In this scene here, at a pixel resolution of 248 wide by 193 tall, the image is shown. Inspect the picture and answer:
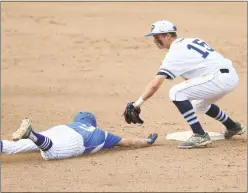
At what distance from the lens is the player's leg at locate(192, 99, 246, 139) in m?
8.87

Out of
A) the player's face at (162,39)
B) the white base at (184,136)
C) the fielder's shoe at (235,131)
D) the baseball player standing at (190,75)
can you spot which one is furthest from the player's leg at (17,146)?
the fielder's shoe at (235,131)

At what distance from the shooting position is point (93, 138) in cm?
820

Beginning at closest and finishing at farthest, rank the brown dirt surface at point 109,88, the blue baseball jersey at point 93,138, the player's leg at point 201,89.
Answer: the brown dirt surface at point 109,88 < the blue baseball jersey at point 93,138 < the player's leg at point 201,89

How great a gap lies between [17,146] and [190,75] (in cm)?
221

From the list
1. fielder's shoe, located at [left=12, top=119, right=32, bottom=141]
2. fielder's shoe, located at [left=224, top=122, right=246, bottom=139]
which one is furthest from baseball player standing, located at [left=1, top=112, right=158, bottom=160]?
fielder's shoe, located at [left=224, top=122, right=246, bottom=139]

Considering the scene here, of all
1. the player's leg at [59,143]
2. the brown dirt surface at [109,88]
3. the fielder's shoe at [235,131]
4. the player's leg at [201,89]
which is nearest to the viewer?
the brown dirt surface at [109,88]

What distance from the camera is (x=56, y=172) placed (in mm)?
7430

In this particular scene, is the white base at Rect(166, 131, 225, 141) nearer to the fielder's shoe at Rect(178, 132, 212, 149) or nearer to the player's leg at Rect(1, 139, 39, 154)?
the fielder's shoe at Rect(178, 132, 212, 149)

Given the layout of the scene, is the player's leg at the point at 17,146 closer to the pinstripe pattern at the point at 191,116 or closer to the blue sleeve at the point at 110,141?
the blue sleeve at the point at 110,141

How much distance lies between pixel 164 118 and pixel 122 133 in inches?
52.2

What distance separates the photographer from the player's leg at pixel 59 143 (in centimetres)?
777

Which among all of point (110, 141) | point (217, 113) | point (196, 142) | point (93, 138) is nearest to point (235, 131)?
point (217, 113)

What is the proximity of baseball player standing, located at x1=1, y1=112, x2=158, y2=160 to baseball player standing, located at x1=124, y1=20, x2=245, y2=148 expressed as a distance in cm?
38

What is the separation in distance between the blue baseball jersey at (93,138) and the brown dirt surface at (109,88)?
0.11 metres
